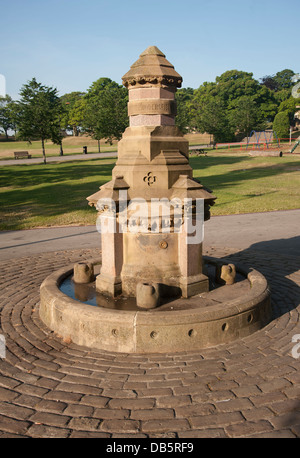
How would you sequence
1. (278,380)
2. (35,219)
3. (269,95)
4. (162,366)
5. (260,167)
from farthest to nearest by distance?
1. (269,95)
2. (260,167)
3. (35,219)
4. (162,366)
5. (278,380)

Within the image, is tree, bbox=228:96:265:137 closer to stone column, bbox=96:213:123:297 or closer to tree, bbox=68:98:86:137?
tree, bbox=68:98:86:137

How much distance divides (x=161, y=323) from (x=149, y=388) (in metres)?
0.93

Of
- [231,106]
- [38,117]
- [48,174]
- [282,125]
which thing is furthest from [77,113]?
[48,174]

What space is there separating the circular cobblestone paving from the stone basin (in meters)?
0.12

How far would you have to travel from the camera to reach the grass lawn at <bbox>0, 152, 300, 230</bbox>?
53.1 ft

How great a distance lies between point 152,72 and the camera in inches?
247

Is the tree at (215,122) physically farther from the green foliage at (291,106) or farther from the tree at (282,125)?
the green foliage at (291,106)

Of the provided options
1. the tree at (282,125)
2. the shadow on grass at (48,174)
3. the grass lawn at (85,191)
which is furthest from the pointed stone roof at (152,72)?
the tree at (282,125)

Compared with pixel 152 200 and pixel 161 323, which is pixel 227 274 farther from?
pixel 161 323

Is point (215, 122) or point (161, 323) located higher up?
point (215, 122)

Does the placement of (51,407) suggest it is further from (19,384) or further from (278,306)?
(278,306)

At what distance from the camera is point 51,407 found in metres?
4.12

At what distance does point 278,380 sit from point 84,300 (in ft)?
10.2

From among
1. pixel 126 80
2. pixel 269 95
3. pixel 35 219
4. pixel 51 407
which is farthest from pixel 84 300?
pixel 269 95
